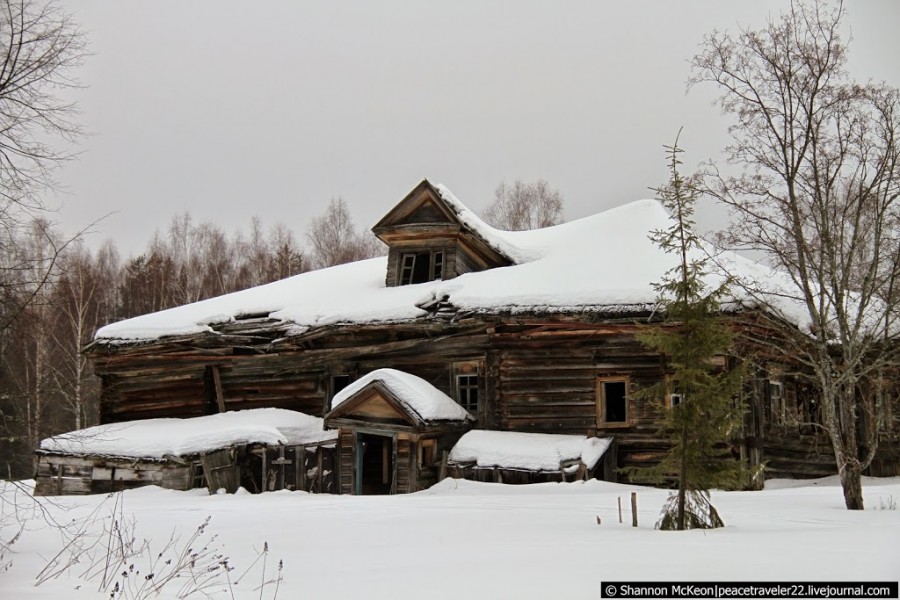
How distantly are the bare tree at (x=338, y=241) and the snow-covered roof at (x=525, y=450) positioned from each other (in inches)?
1127

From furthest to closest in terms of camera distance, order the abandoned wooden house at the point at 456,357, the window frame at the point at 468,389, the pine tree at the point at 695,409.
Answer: the window frame at the point at 468,389 → the abandoned wooden house at the point at 456,357 → the pine tree at the point at 695,409

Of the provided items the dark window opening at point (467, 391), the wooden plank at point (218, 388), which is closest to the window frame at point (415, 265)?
the dark window opening at point (467, 391)

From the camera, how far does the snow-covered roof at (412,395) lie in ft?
61.5

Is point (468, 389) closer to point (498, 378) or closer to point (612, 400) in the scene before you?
point (498, 378)

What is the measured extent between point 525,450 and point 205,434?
26.5ft

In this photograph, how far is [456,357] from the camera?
2127cm

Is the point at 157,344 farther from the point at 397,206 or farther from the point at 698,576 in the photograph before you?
the point at 698,576

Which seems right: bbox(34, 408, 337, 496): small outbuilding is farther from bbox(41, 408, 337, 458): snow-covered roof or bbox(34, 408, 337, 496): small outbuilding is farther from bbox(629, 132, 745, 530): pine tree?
bbox(629, 132, 745, 530): pine tree

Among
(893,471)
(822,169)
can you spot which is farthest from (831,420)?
(893,471)

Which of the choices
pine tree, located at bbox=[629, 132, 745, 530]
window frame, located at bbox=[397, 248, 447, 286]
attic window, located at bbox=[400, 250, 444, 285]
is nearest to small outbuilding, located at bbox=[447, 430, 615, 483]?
window frame, located at bbox=[397, 248, 447, 286]

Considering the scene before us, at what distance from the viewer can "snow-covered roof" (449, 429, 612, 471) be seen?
1818 cm

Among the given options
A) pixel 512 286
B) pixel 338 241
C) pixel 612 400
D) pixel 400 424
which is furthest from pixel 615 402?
pixel 338 241

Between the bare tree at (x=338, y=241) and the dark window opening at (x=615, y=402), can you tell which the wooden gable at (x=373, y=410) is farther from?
the bare tree at (x=338, y=241)

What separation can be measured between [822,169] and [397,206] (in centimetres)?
1223
